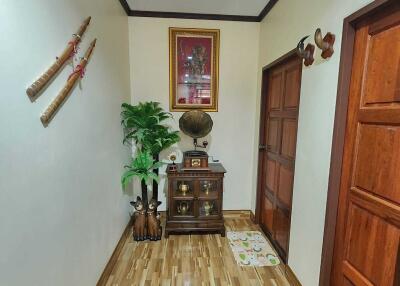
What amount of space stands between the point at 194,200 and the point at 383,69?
2052 mm

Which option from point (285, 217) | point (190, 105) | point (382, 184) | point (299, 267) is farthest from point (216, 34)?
point (299, 267)

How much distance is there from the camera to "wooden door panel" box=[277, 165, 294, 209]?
2.09 meters

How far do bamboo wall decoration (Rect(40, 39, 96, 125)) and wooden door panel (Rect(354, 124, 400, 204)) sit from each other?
5.35 ft

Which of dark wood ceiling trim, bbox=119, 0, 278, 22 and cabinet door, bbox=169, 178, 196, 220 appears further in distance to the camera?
dark wood ceiling trim, bbox=119, 0, 278, 22

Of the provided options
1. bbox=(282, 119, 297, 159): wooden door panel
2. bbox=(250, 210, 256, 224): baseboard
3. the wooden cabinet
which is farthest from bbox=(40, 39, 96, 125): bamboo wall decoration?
bbox=(250, 210, 256, 224): baseboard

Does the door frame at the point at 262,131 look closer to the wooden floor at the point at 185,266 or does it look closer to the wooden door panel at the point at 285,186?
the wooden door panel at the point at 285,186

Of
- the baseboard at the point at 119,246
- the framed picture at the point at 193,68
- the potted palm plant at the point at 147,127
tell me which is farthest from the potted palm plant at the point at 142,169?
the framed picture at the point at 193,68

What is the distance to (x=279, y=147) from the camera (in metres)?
2.36

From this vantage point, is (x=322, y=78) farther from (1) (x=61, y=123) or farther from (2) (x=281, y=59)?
(1) (x=61, y=123)

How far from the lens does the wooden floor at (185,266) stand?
6.43 feet

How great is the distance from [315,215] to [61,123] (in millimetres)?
1727

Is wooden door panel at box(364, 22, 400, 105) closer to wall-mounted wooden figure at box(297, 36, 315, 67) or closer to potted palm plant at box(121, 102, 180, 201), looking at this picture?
wall-mounted wooden figure at box(297, 36, 315, 67)

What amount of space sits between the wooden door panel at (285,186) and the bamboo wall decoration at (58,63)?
1882mm

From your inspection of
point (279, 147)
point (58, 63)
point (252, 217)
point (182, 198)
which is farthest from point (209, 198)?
point (58, 63)
